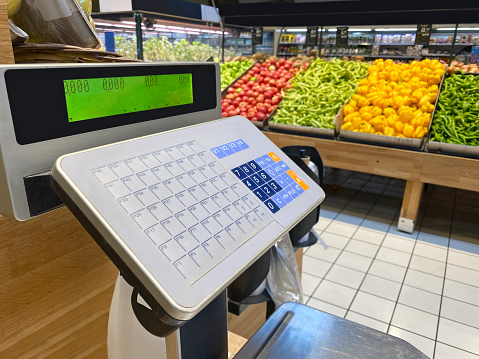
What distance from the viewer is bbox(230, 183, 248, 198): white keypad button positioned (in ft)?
1.83

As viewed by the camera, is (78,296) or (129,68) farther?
→ (78,296)

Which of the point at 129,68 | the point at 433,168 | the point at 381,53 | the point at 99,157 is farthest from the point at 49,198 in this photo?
the point at 381,53

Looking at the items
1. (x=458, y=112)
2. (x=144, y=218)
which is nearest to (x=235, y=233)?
(x=144, y=218)

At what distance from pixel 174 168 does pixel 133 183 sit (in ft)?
0.24

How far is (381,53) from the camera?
7.72 m

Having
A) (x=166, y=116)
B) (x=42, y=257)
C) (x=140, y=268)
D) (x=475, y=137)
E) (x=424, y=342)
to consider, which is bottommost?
(x=424, y=342)

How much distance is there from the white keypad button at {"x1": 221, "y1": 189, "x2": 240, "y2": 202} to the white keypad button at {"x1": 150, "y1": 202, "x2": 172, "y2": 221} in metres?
0.10

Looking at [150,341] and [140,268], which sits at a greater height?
[140,268]

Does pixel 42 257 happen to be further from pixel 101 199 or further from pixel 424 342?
pixel 424 342

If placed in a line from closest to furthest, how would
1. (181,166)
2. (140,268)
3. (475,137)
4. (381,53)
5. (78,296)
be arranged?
(140,268) → (181,166) → (78,296) → (475,137) → (381,53)

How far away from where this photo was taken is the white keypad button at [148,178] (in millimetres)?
469

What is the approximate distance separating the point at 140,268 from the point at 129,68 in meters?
0.30

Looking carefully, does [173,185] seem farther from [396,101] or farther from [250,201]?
[396,101]

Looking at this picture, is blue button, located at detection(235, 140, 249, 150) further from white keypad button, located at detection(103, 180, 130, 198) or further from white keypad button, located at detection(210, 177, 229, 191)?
white keypad button, located at detection(103, 180, 130, 198)
